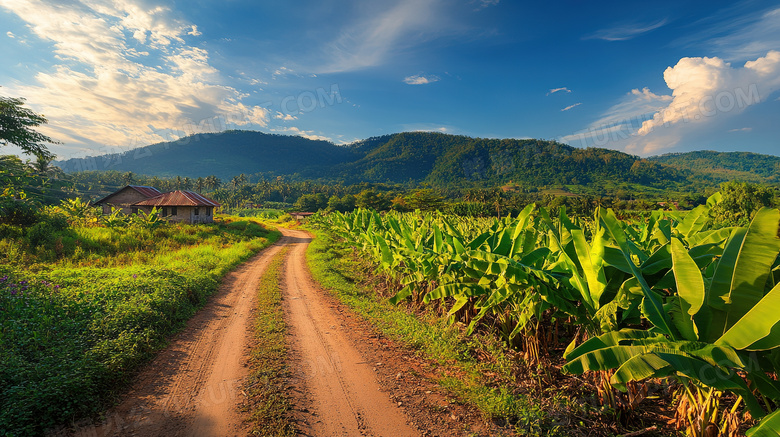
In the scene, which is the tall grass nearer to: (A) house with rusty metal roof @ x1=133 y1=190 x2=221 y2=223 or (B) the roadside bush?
(B) the roadside bush

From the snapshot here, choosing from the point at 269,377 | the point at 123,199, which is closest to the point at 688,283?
the point at 269,377

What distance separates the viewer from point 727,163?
182875 mm

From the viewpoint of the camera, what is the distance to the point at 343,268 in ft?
39.2

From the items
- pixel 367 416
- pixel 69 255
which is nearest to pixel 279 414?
pixel 367 416

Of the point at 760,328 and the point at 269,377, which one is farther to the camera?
the point at 269,377

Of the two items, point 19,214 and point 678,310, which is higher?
point 19,214

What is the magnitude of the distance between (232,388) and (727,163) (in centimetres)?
27271

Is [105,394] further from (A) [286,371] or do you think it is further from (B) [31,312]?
(B) [31,312]

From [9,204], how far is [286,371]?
1606 cm

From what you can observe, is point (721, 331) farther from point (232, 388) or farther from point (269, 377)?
point (232, 388)

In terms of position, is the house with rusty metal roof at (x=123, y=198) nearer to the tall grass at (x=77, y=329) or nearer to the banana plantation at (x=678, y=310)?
the tall grass at (x=77, y=329)

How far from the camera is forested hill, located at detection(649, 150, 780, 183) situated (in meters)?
159

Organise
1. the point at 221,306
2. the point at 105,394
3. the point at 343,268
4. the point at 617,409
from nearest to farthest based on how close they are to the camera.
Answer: the point at 617,409
the point at 105,394
the point at 221,306
the point at 343,268

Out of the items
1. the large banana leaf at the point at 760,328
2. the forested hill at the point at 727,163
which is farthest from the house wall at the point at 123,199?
the forested hill at the point at 727,163
